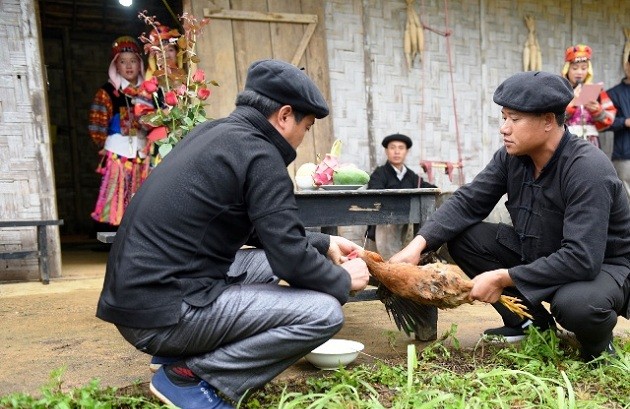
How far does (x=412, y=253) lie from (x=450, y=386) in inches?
28.8

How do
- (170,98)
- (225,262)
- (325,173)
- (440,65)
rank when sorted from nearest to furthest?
1. (225,262)
2. (325,173)
3. (170,98)
4. (440,65)

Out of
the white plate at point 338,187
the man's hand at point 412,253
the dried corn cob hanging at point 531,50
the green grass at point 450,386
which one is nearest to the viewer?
the green grass at point 450,386

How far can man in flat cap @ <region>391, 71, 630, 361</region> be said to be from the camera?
8.34 feet

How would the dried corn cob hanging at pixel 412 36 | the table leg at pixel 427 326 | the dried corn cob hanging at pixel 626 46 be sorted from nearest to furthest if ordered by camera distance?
the table leg at pixel 427 326
the dried corn cob hanging at pixel 412 36
the dried corn cob hanging at pixel 626 46

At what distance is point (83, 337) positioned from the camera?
3381mm

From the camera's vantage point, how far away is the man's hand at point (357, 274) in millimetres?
2359

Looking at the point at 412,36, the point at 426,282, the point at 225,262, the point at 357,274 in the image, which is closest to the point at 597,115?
the point at 412,36

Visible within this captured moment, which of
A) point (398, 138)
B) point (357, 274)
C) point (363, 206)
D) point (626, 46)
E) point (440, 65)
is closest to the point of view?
point (357, 274)

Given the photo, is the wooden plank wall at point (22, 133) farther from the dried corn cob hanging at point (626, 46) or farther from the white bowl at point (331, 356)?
the dried corn cob hanging at point (626, 46)

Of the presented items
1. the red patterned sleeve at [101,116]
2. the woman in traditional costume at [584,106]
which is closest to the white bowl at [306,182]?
the red patterned sleeve at [101,116]

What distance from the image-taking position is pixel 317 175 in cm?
352

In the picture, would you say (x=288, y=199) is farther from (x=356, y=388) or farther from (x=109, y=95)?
(x=109, y=95)

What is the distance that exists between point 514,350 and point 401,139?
3.53 metres

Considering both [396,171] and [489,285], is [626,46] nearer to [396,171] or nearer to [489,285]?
[396,171]
